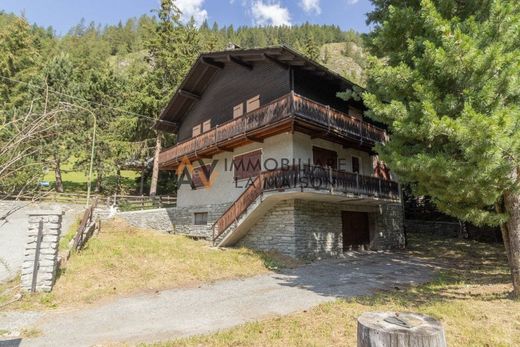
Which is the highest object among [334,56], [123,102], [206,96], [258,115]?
[334,56]

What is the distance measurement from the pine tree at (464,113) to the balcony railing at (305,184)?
13.1 ft

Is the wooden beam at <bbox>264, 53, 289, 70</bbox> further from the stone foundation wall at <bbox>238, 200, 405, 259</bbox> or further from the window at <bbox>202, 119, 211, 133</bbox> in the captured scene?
the window at <bbox>202, 119, 211, 133</bbox>

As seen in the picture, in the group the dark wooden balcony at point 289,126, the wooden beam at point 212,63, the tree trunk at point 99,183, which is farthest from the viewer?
the tree trunk at point 99,183

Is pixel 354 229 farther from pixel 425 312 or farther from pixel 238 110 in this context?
pixel 425 312

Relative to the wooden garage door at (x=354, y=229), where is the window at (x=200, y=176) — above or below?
above

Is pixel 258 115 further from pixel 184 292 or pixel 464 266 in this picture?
pixel 464 266

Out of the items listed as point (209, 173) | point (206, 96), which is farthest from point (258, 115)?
point (206, 96)

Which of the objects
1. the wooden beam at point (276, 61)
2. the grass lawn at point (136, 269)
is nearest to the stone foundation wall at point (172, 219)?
the grass lawn at point (136, 269)

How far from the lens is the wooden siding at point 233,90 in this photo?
16.6 metres

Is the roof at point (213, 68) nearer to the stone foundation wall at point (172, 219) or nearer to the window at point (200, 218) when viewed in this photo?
the stone foundation wall at point (172, 219)

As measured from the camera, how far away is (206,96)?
22.1 meters

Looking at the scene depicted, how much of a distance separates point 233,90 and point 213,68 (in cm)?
264

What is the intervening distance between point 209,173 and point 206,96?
18.0 ft

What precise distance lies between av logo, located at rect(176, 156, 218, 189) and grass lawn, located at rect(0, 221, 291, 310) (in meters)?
5.34
